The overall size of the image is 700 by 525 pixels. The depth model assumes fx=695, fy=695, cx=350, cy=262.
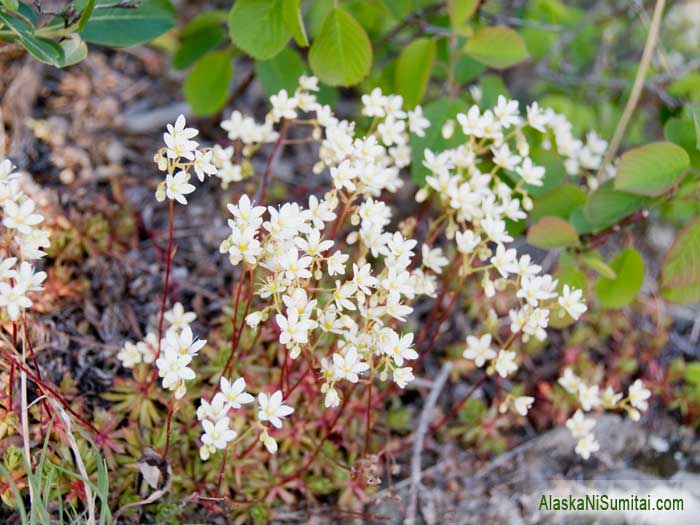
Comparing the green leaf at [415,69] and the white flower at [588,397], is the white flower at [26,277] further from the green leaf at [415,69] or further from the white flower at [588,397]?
the white flower at [588,397]

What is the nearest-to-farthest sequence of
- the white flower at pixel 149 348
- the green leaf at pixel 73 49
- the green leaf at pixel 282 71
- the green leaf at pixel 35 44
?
1. the green leaf at pixel 35 44
2. the green leaf at pixel 73 49
3. the white flower at pixel 149 348
4. the green leaf at pixel 282 71

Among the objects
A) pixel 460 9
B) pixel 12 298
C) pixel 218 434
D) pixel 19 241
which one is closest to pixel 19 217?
pixel 19 241

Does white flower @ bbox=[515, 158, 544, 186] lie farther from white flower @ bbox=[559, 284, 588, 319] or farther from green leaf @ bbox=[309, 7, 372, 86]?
green leaf @ bbox=[309, 7, 372, 86]

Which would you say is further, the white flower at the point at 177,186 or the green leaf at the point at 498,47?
the green leaf at the point at 498,47

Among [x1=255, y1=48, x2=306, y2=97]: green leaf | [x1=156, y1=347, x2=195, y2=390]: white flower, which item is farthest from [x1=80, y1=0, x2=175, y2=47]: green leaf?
[x1=156, y1=347, x2=195, y2=390]: white flower

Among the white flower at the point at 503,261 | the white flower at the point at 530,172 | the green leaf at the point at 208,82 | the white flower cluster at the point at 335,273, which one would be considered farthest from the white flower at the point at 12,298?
the white flower at the point at 530,172

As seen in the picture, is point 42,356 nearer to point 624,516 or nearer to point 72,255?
point 72,255

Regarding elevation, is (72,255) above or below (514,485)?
above

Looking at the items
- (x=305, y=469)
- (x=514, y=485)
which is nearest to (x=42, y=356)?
(x=305, y=469)
